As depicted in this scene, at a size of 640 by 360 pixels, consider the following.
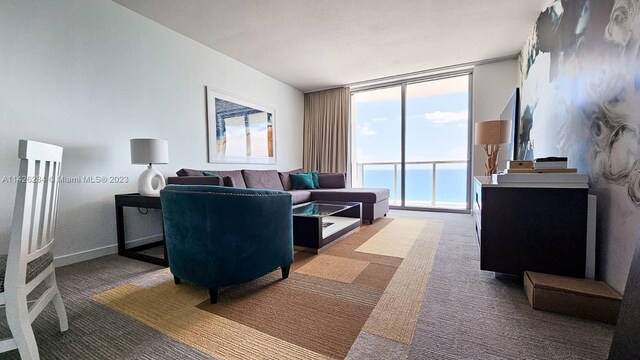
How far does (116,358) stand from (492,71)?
5.24 meters

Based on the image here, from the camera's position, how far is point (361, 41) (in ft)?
10.7

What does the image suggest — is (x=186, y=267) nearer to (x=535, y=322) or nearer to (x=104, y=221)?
(x=104, y=221)

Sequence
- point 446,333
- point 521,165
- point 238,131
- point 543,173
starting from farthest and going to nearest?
point 238,131 → point 521,165 → point 543,173 → point 446,333

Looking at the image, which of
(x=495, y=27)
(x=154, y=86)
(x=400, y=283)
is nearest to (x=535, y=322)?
(x=400, y=283)

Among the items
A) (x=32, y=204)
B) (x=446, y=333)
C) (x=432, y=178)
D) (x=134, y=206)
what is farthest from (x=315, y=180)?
(x=32, y=204)

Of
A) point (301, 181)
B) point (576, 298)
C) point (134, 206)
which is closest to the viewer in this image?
point (576, 298)

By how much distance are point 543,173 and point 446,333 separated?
3.74 ft

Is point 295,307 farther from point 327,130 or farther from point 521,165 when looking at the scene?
point 327,130

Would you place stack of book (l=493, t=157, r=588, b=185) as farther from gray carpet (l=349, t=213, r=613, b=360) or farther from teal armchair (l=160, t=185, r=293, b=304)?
teal armchair (l=160, t=185, r=293, b=304)

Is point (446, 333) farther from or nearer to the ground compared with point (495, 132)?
nearer to the ground

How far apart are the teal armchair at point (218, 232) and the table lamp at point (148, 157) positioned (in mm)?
1030

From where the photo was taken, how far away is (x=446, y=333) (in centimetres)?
116

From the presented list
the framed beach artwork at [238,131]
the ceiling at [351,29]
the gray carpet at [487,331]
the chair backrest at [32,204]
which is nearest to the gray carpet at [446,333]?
the gray carpet at [487,331]

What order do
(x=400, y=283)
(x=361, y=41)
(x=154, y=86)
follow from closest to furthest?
1. (x=400, y=283)
2. (x=154, y=86)
3. (x=361, y=41)
